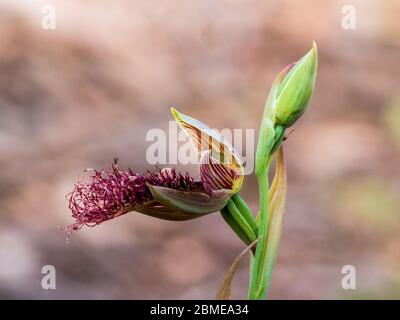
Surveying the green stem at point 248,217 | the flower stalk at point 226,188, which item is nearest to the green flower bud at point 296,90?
Answer: the flower stalk at point 226,188

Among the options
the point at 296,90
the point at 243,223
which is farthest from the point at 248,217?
the point at 296,90

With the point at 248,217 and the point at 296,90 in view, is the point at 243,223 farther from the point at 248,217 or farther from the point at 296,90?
the point at 296,90

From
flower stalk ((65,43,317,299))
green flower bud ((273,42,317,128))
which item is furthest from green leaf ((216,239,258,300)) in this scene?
green flower bud ((273,42,317,128))

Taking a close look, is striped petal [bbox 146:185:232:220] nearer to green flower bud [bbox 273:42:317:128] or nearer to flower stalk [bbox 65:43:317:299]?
flower stalk [bbox 65:43:317:299]

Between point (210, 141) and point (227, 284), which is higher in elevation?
point (210, 141)

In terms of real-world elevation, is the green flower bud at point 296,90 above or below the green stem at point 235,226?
above

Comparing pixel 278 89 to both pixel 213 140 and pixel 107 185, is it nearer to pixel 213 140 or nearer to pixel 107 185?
pixel 213 140

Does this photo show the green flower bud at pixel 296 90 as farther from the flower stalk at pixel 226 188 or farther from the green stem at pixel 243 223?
the green stem at pixel 243 223

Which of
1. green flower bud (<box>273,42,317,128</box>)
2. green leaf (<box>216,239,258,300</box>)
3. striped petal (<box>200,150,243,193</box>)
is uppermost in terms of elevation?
green flower bud (<box>273,42,317,128</box>)
